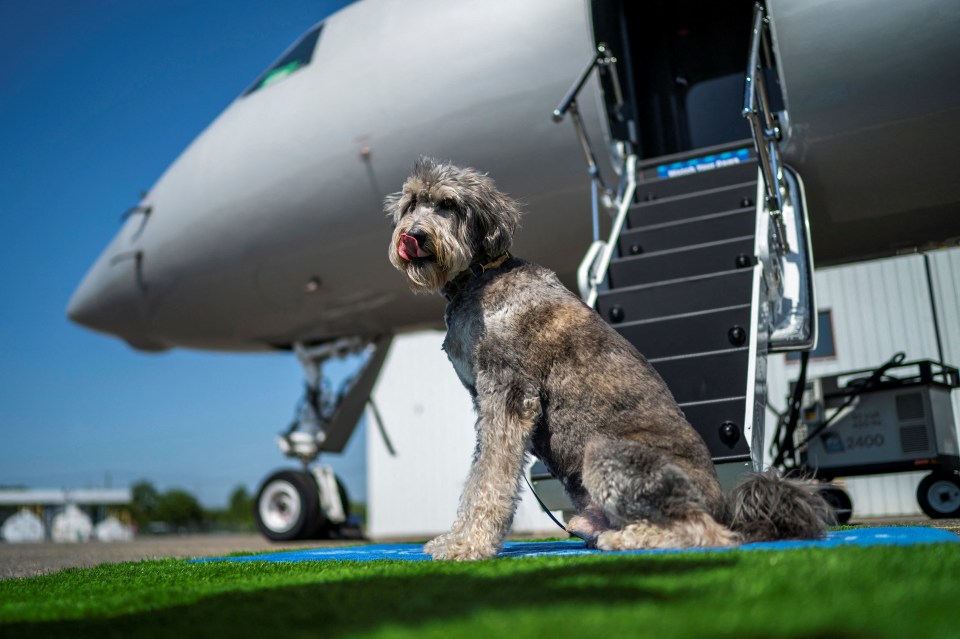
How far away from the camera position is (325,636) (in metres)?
1.62

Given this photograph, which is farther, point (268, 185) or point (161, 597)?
point (268, 185)

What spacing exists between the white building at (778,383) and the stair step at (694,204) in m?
3.01

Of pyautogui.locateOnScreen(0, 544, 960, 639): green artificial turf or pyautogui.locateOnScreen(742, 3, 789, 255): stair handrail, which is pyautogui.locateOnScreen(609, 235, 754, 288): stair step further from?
pyautogui.locateOnScreen(0, 544, 960, 639): green artificial turf

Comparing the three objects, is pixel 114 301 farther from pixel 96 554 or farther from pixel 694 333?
pixel 694 333

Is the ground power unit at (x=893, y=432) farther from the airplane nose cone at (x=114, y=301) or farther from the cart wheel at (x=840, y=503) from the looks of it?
the airplane nose cone at (x=114, y=301)

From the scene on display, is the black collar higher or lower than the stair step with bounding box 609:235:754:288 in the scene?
lower

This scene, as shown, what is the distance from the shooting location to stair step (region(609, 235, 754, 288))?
5.41 meters

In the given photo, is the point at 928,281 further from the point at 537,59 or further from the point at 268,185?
the point at 268,185

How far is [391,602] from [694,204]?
4638 mm

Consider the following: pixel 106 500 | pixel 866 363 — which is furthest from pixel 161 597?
pixel 106 500

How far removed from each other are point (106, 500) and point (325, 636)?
41.5 meters

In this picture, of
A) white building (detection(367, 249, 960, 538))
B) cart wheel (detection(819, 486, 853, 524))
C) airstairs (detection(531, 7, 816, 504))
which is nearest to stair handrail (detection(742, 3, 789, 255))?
airstairs (detection(531, 7, 816, 504))

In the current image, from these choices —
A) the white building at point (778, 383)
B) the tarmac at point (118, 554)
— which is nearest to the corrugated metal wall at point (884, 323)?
the white building at point (778, 383)

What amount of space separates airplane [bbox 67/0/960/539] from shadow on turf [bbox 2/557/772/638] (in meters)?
Result: 2.42
